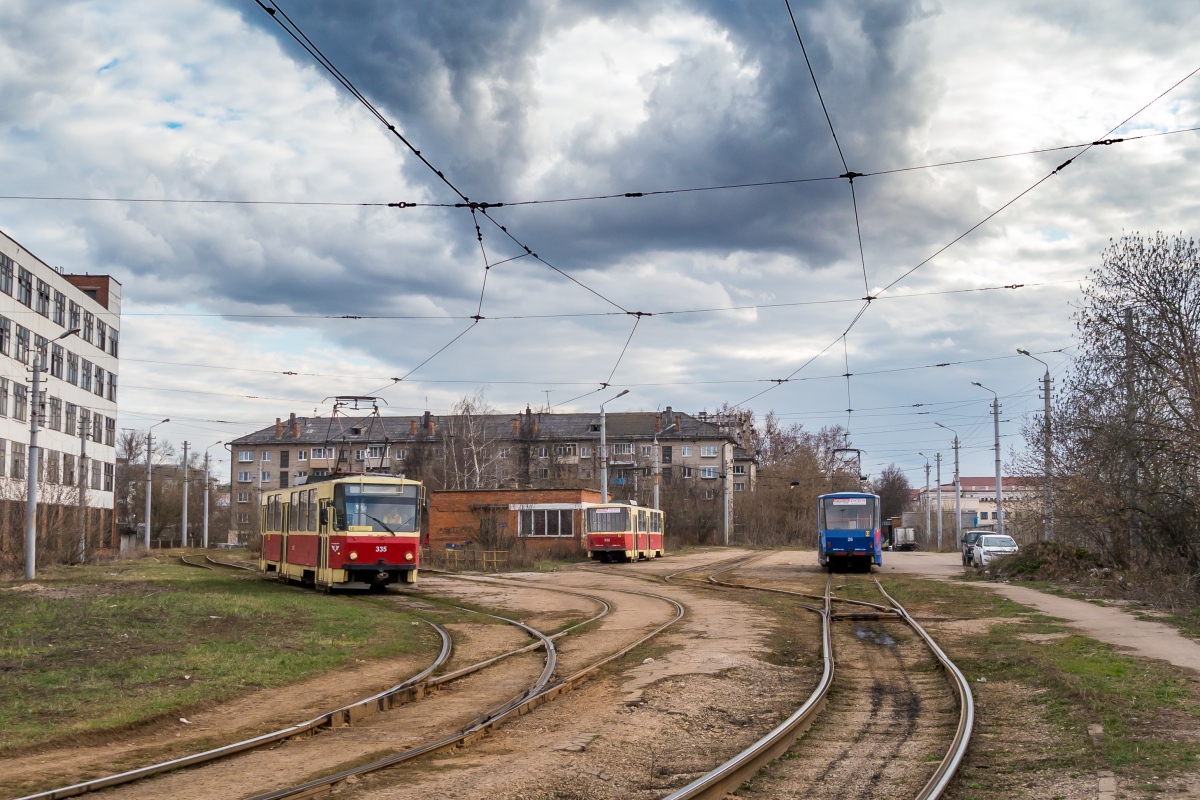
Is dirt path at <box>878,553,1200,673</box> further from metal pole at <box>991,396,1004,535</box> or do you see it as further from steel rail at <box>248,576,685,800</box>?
metal pole at <box>991,396,1004,535</box>

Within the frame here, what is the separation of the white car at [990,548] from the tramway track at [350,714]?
1005 inches

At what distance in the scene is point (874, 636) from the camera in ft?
56.2

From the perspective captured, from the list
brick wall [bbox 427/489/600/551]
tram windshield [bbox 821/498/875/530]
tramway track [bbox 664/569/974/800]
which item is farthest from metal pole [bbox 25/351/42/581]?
brick wall [bbox 427/489/600/551]

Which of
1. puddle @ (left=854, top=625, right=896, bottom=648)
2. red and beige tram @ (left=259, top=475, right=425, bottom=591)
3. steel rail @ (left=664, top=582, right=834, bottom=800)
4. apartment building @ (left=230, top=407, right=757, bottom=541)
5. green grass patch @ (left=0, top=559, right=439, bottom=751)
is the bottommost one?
puddle @ (left=854, top=625, right=896, bottom=648)

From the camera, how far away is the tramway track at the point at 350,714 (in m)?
7.42

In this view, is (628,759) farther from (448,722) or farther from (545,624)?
(545,624)

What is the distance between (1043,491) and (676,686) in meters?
22.9

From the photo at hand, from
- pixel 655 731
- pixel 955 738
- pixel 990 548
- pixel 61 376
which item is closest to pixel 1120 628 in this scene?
pixel 955 738

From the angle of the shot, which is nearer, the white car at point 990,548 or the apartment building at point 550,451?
the white car at point 990,548

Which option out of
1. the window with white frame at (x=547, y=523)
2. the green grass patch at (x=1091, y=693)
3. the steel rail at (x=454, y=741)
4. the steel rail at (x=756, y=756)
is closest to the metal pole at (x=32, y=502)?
the steel rail at (x=454, y=741)

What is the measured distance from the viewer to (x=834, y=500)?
38.8m

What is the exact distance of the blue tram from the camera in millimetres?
37875

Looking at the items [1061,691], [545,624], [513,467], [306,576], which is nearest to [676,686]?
[1061,691]

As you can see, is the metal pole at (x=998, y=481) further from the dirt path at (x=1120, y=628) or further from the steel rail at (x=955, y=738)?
the steel rail at (x=955, y=738)
